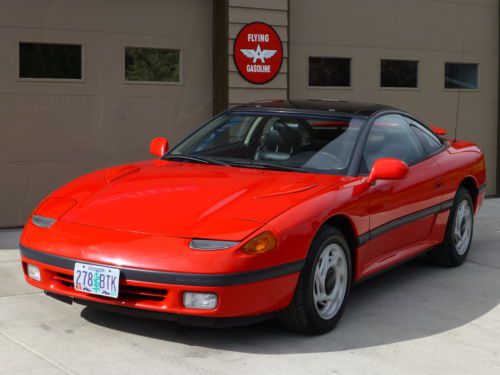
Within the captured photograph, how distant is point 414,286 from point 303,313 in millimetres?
1711

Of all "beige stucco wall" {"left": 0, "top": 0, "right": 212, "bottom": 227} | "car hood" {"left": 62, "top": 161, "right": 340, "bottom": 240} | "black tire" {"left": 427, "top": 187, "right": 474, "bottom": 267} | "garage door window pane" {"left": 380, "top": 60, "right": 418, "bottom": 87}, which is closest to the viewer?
"car hood" {"left": 62, "top": 161, "right": 340, "bottom": 240}

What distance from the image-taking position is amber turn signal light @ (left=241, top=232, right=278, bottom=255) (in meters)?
4.16

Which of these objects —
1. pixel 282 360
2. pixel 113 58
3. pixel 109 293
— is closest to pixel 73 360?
pixel 109 293

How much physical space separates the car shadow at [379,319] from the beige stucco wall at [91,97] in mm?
3657

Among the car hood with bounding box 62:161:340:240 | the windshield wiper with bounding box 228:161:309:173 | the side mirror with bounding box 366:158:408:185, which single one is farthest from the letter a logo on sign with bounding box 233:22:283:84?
the side mirror with bounding box 366:158:408:185

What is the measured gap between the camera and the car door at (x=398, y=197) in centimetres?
523

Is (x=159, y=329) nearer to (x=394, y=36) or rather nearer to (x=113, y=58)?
(x=113, y=58)

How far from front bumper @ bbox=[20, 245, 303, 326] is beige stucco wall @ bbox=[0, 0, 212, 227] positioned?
13.5 feet

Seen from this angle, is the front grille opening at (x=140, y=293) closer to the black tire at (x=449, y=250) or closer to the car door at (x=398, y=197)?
the car door at (x=398, y=197)

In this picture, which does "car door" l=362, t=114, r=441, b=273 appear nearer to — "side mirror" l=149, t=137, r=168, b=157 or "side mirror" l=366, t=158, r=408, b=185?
"side mirror" l=366, t=158, r=408, b=185

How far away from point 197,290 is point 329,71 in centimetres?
678

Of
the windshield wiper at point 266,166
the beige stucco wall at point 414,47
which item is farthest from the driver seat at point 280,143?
the beige stucco wall at point 414,47

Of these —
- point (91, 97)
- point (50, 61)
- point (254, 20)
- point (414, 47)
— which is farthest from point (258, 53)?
point (414, 47)

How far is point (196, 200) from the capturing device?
4.60 metres
